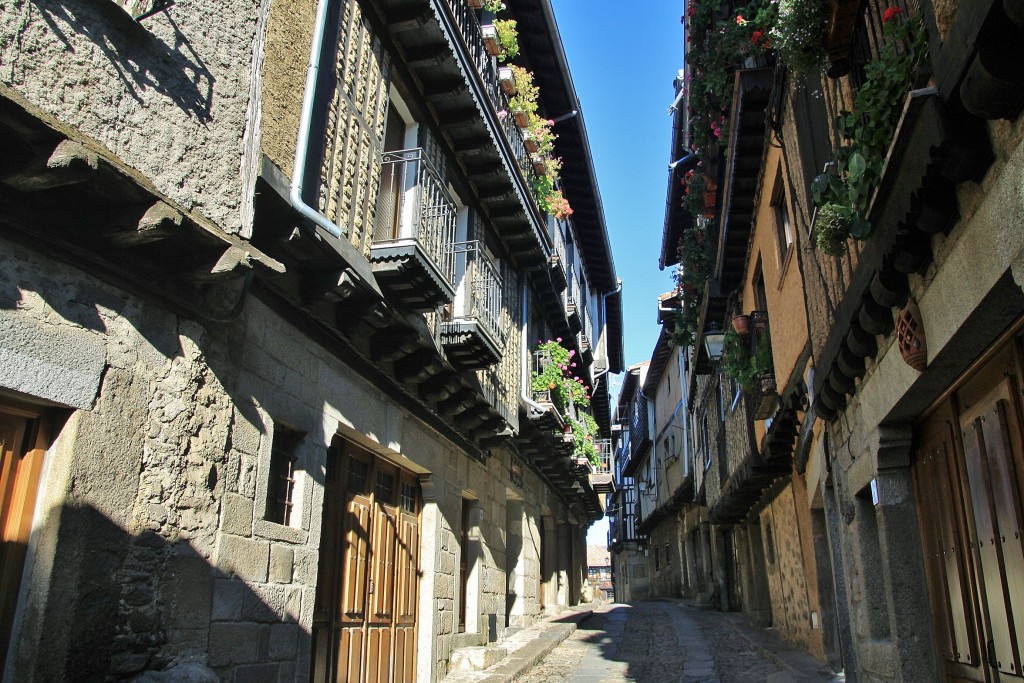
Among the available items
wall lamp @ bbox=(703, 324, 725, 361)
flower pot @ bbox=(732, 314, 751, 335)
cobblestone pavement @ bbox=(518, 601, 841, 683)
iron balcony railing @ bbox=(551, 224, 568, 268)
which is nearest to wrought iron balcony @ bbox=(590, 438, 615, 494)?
cobblestone pavement @ bbox=(518, 601, 841, 683)

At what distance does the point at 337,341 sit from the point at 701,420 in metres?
13.4

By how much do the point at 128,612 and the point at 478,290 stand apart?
17.0 feet

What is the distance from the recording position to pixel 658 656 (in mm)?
9914

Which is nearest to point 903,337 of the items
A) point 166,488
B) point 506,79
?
point 166,488

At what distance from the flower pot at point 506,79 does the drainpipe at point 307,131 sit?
4.75m

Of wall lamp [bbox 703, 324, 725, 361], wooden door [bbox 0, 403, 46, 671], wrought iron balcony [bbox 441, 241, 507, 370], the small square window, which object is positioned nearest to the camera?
wooden door [bbox 0, 403, 46, 671]

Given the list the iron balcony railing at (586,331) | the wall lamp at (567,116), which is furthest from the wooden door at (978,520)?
the iron balcony railing at (586,331)

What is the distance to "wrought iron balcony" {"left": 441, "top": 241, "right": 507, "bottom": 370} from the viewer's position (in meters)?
7.94

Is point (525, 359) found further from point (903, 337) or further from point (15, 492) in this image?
point (15, 492)

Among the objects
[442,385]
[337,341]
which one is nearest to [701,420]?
[442,385]

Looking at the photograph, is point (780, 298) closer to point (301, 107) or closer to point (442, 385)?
point (442, 385)

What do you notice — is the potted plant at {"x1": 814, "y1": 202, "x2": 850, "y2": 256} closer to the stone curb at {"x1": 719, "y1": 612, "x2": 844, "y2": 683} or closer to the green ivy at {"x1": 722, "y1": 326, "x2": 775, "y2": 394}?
the stone curb at {"x1": 719, "y1": 612, "x2": 844, "y2": 683}

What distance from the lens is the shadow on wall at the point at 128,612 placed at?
356 centimetres

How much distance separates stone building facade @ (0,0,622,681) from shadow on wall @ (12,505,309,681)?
1 centimetres
